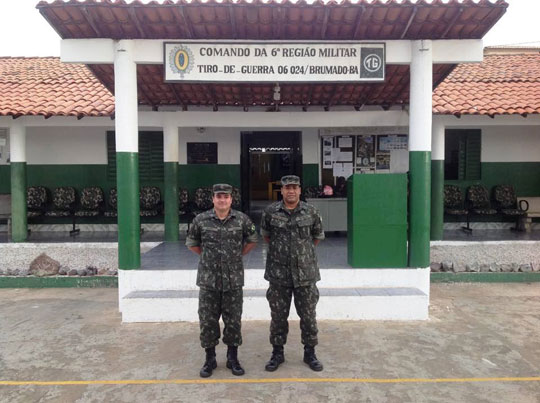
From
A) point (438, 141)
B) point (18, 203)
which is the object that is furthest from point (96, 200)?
point (438, 141)

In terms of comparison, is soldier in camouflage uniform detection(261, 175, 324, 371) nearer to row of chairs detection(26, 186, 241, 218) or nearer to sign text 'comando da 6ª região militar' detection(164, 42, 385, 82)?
sign text 'comando da 6ª região militar' detection(164, 42, 385, 82)

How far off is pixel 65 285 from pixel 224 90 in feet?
14.1

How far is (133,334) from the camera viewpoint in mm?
5004

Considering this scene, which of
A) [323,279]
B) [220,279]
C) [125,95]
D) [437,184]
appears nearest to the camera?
[220,279]

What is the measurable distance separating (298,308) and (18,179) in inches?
273

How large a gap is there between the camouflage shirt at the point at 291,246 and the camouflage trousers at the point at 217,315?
16.3 inches

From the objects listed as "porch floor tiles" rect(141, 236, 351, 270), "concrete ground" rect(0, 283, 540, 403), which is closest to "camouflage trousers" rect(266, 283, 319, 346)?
"concrete ground" rect(0, 283, 540, 403)

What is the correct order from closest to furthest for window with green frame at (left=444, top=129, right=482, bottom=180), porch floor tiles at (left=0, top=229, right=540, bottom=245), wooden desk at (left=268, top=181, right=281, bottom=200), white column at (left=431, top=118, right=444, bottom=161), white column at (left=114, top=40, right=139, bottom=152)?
white column at (left=114, top=40, right=139, bottom=152)
white column at (left=431, top=118, right=444, bottom=161)
porch floor tiles at (left=0, top=229, right=540, bottom=245)
window with green frame at (left=444, top=129, right=482, bottom=180)
wooden desk at (left=268, top=181, right=281, bottom=200)

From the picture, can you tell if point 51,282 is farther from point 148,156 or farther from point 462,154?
point 462,154

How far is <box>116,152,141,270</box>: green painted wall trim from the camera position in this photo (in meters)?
5.59

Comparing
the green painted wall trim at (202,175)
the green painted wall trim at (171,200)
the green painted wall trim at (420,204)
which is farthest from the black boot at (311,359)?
the green painted wall trim at (202,175)

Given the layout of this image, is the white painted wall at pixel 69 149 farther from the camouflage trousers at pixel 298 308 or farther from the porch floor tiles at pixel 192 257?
the camouflage trousers at pixel 298 308

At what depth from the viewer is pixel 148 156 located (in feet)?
34.6

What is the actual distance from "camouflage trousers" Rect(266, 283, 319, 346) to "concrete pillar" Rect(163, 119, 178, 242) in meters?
4.94
